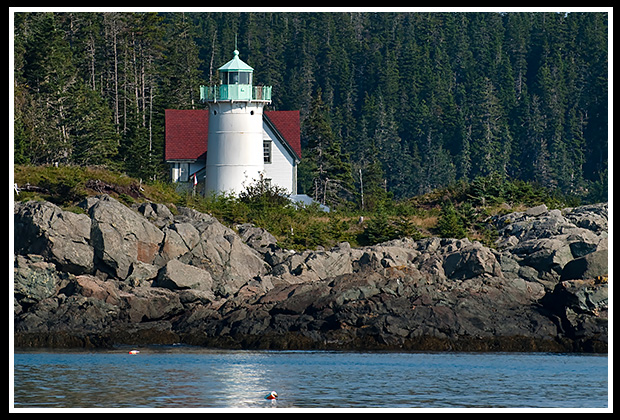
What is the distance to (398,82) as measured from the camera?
78125 millimetres

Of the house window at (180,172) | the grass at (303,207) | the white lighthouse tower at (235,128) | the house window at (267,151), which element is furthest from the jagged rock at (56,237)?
the house window at (267,151)

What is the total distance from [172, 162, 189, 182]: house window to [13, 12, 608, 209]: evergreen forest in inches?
238

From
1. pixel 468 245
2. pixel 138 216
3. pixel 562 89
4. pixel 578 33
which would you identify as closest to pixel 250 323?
pixel 138 216

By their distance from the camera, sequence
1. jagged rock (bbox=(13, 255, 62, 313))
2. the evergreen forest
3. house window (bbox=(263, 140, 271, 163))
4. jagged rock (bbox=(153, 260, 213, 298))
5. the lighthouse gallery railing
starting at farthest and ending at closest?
the evergreen forest
house window (bbox=(263, 140, 271, 163))
the lighthouse gallery railing
jagged rock (bbox=(153, 260, 213, 298))
jagged rock (bbox=(13, 255, 62, 313))

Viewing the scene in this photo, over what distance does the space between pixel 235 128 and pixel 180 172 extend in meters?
4.20

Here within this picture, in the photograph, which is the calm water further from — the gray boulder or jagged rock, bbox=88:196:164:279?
jagged rock, bbox=88:196:164:279

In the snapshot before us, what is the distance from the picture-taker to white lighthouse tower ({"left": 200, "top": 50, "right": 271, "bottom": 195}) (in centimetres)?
3825

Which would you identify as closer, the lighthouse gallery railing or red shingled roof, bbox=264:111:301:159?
the lighthouse gallery railing

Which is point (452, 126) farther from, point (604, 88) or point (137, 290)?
point (137, 290)

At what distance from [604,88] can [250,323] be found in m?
53.2

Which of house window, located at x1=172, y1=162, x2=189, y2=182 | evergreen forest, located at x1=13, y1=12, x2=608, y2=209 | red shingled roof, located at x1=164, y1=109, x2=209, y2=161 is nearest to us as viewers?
house window, located at x1=172, y1=162, x2=189, y2=182

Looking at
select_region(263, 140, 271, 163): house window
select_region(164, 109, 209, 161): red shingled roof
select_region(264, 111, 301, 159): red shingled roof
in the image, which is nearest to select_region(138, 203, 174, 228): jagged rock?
select_region(164, 109, 209, 161): red shingled roof

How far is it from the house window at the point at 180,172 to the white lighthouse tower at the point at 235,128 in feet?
10.3

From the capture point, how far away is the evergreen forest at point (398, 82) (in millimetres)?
54656
